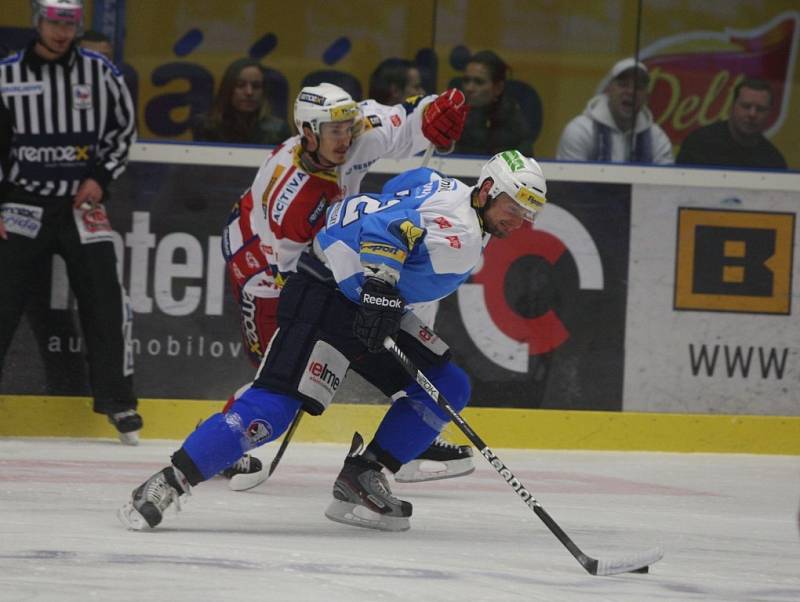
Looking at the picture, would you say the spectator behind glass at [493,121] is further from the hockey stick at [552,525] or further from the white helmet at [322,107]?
the hockey stick at [552,525]

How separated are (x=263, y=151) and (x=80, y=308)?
3.15 feet

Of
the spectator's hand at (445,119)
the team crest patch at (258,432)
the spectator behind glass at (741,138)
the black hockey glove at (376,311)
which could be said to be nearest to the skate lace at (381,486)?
the team crest patch at (258,432)

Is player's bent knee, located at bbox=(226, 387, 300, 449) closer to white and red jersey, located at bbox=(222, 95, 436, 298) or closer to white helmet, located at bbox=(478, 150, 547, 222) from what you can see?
white helmet, located at bbox=(478, 150, 547, 222)

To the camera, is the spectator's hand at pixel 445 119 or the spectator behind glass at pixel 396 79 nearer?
the spectator's hand at pixel 445 119

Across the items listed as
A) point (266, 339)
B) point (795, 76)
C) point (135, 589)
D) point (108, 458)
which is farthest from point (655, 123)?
point (135, 589)

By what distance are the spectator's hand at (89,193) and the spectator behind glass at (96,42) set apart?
628 millimetres

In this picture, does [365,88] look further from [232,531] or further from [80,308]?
[232,531]

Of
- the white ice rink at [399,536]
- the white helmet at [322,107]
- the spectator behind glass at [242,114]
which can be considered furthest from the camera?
the spectator behind glass at [242,114]

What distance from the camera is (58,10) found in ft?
19.7

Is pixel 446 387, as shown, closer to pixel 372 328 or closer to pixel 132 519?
pixel 372 328

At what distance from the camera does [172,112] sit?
6648mm

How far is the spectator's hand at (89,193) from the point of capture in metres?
6.15

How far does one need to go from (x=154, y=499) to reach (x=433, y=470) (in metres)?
1.45

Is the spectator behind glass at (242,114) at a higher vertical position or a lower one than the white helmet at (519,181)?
lower
